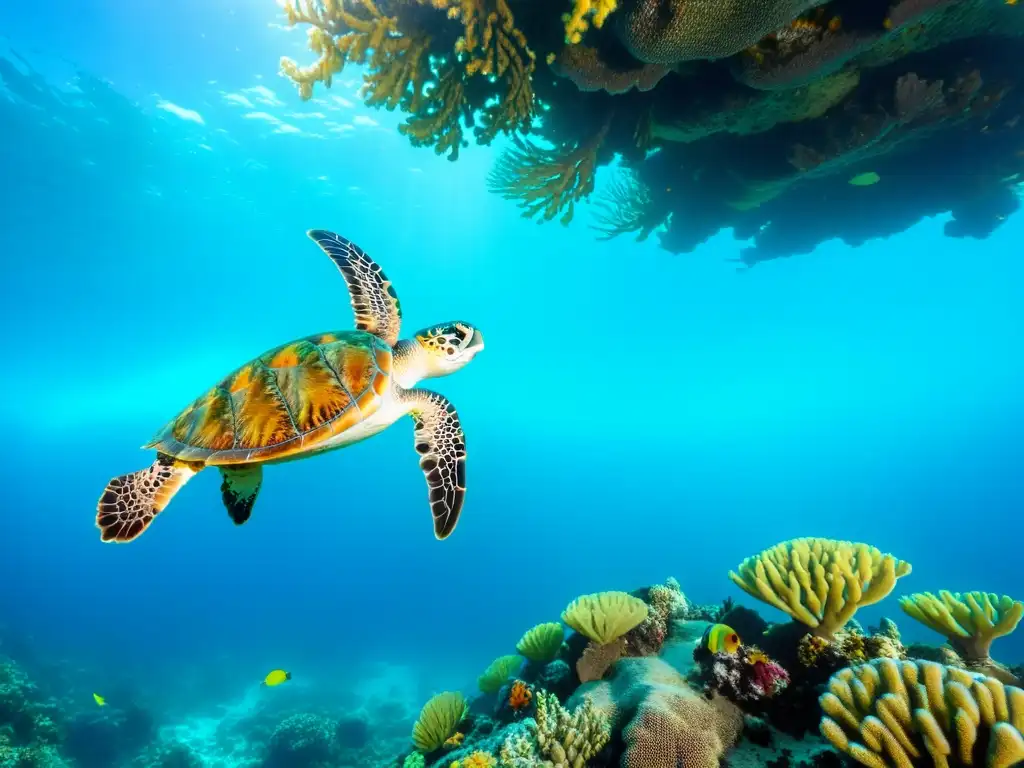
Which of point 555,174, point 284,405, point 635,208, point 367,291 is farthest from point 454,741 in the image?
point 635,208

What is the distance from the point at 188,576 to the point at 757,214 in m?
87.7

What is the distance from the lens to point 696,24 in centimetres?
336

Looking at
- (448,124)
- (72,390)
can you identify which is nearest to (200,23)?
(448,124)

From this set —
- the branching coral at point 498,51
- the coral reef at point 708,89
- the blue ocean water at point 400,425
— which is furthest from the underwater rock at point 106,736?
the branching coral at point 498,51

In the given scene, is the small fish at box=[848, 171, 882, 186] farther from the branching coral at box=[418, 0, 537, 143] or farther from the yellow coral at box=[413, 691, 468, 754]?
the yellow coral at box=[413, 691, 468, 754]

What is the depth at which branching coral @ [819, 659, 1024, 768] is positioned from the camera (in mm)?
1763

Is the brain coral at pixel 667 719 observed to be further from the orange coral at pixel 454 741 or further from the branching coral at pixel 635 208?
the branching coral at pixel 635 208

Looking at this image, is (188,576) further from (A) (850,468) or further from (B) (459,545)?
(A) (850,468)

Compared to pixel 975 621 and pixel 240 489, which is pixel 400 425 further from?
pixel 975 621

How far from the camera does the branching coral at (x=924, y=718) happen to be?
1.76 m

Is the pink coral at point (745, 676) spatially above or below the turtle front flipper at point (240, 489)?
below

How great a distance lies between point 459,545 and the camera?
71.8 meters

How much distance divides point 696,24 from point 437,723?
22.9 ft

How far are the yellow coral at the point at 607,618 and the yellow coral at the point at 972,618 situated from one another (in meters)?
2.01
